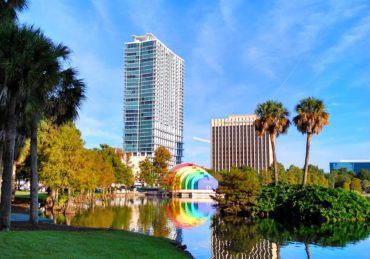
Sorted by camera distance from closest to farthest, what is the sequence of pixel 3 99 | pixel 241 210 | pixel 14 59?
pixel 14 59 → pixel 3 99 → pixel 241 210

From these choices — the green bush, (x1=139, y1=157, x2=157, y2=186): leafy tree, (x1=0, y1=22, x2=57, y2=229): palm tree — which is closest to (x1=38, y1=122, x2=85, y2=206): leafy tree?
the green bush

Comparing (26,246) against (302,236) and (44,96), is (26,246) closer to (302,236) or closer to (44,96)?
(44,96)

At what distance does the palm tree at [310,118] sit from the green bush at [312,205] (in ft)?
13.5

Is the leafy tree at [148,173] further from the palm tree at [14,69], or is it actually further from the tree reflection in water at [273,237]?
the palm tree at [14,69]

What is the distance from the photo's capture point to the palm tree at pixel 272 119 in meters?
46.7

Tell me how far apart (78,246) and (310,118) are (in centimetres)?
3568

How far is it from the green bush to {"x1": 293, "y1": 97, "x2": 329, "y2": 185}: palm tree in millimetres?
4129

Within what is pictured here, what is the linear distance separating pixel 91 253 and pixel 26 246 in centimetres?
192

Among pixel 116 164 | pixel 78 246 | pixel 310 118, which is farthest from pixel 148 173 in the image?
pixel 78 246

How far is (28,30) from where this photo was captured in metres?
14.8

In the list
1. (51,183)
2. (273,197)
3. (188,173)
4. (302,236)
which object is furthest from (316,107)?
(188,173)

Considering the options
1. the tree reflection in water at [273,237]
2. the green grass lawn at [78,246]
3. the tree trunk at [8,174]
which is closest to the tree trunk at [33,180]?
the tree trunk at [8,174]

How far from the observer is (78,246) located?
12.7 metres

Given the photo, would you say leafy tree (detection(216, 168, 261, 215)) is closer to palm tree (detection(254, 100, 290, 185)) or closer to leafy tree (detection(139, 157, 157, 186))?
palm tree (detection(254, 100, 290, 185))
